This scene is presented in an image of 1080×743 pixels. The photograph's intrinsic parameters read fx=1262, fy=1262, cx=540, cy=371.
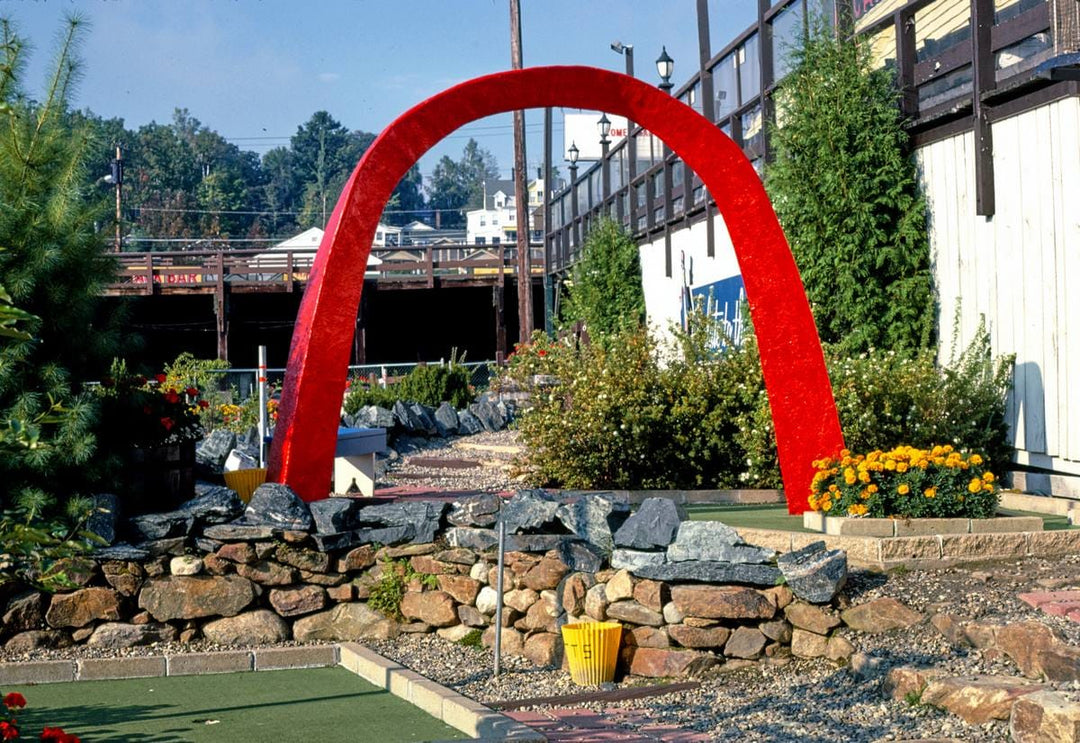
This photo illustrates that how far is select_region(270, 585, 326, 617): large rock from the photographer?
8062 millimetres

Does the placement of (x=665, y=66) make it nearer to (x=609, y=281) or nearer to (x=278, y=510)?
(x=609, y=281)

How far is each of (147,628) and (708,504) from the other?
437 centimetres

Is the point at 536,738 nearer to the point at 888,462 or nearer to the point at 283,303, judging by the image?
the point at 888,462

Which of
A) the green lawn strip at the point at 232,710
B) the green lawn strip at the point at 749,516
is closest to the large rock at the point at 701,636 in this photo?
the green lawn strip at the point at 749,516

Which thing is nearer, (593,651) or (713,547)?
(593,651)

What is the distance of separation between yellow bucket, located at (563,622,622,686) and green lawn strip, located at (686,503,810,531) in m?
1.38

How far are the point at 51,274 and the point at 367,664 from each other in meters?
3.03

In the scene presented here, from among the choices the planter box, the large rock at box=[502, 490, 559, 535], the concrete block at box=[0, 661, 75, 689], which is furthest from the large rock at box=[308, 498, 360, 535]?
the planter box

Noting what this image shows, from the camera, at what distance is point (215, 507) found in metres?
7.99

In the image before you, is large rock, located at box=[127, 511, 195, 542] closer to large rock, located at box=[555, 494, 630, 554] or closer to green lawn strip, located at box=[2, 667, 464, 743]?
green lawn strip, located at box=[2, 667, 464, 743]

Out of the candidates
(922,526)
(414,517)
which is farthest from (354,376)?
(922,526)

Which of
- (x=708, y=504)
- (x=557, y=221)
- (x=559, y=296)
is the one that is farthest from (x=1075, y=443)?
(x=557, y=221)

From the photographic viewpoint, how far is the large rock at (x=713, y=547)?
22.8 ft

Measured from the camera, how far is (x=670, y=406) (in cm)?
1095
